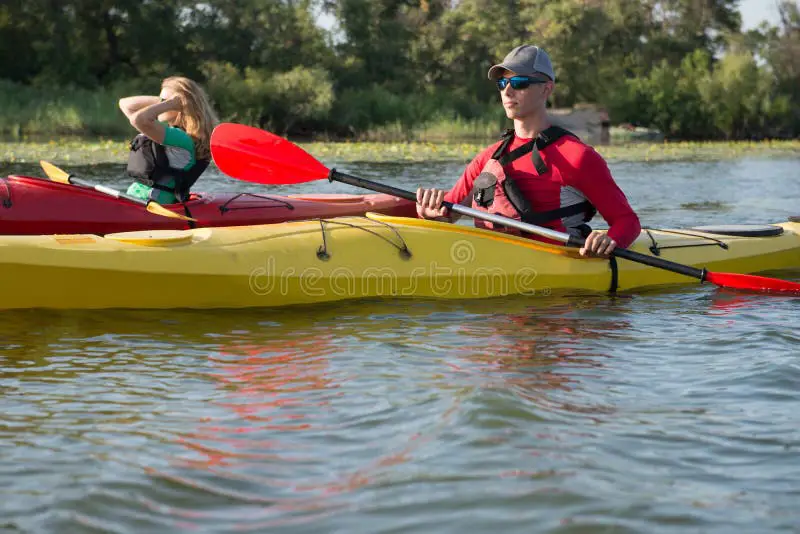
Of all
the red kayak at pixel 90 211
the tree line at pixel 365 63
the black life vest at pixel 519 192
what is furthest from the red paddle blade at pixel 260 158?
the tree line at pixel 365 63

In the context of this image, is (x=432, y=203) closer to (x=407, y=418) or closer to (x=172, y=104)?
(x=172, y=104)

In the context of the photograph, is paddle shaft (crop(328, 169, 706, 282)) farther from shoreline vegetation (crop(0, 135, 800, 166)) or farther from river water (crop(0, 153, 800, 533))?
shoreline vegetation (crop(0, 135, 800, 166))

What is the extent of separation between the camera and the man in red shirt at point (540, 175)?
4.80 meters

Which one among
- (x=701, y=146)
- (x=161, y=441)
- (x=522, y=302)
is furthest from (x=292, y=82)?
(x=161, y=441)

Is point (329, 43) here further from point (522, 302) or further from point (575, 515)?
point (575, 515)

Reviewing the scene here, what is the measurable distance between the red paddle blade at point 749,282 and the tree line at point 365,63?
1875cm

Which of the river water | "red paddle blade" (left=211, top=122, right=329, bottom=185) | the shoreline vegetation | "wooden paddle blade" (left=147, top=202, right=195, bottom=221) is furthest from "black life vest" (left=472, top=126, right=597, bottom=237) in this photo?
the shoreline vegetation

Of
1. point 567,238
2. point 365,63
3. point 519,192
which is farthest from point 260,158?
point 365,63

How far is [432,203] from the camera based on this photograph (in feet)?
16.8

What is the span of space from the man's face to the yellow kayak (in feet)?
1.89

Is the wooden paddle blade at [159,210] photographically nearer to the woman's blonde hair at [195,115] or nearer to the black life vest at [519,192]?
the woman's blonde hair at [195,115]

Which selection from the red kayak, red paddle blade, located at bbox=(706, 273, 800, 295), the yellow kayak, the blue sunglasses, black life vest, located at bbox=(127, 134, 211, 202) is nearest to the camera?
the yellow kayak

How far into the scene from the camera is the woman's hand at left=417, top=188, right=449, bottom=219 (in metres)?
5.11

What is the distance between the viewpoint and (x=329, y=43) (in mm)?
29297
